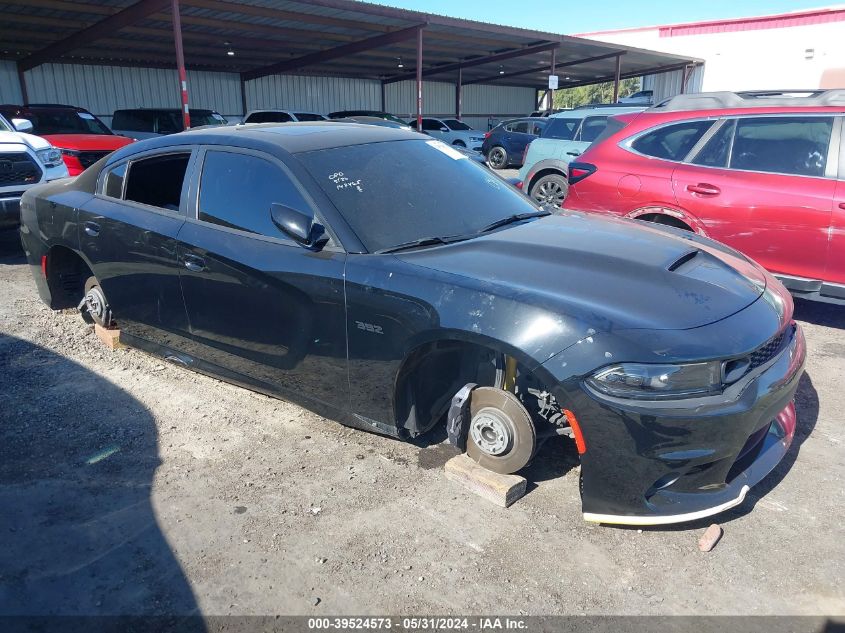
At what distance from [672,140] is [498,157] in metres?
14.4

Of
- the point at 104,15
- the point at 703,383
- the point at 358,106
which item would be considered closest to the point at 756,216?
the point at 703,383

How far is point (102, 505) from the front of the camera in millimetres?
2951

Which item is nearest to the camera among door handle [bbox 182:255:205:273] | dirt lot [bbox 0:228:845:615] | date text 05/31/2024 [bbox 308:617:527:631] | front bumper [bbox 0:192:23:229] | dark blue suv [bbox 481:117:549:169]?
date text 05/31/2024 [bbox 308:617:527:631]

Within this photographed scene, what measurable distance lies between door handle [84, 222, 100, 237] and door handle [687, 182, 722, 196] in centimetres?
439

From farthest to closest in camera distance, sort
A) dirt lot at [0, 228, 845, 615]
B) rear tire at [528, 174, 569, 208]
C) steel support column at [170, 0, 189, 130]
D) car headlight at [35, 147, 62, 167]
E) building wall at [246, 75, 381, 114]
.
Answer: building wall at [246, 75, 381, 114], steel support column at [170, 0, 189, 130], rear tire at [528, 174, 569, 208], car headlight at [35, 147, 62, 167], dirt lot at [0, 228, 845, 615]

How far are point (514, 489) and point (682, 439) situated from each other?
0.81 metres

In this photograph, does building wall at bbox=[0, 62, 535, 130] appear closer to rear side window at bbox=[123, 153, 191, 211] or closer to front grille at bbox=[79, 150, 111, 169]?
front grille at bbox=[79, 150, 111, 169]

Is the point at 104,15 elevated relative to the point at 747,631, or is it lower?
elevated

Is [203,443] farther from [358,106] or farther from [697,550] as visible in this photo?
[358,106]

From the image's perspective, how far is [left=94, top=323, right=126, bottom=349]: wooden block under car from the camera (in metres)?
4.66

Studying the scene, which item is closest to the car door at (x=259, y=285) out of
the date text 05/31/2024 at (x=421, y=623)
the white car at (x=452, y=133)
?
the date text 05/31/2024 at (x=421, y=623)

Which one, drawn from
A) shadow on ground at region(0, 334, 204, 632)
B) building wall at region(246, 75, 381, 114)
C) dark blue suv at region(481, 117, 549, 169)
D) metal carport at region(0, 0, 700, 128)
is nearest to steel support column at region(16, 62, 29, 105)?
metal carport at region(0, 0, 700, 128)

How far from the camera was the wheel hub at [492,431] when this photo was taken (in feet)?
9.59

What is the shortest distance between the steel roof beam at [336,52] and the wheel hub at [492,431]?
1728cm
